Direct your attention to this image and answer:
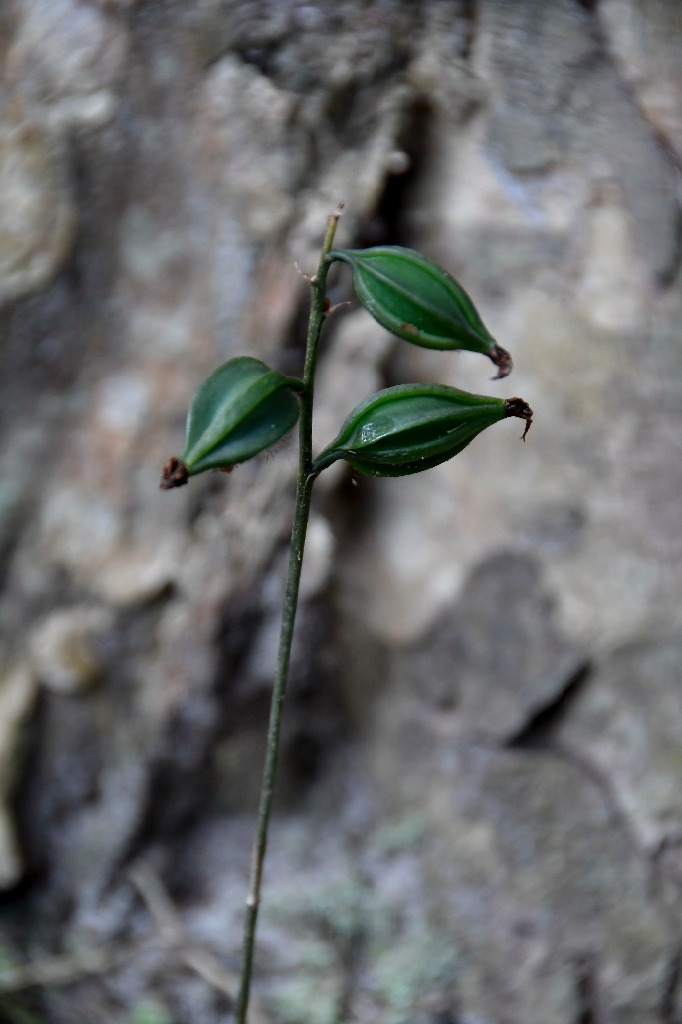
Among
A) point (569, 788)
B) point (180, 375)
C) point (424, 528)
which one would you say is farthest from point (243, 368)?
point (569, 788)

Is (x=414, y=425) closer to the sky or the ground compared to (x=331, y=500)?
closer to the sky

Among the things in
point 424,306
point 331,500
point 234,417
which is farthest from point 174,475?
point 331,500

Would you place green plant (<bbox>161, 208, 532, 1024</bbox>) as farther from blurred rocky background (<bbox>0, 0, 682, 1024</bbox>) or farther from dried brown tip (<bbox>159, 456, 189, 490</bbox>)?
blurred rocky background (<bbox>0, 0, 682, 1024</bbox>)

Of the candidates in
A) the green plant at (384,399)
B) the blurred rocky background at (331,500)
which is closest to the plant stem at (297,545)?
the green plant at (384,399)

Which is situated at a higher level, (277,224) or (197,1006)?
(277,224)

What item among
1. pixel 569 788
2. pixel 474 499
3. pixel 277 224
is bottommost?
pixel 569 788

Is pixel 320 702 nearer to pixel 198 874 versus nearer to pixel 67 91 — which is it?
pixel 198 874

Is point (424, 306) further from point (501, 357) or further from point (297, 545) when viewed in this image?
point (297, 545)

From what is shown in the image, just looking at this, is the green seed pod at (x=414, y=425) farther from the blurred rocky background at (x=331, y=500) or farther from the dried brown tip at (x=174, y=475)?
the blurred rocky background at (x=331, y=500)
